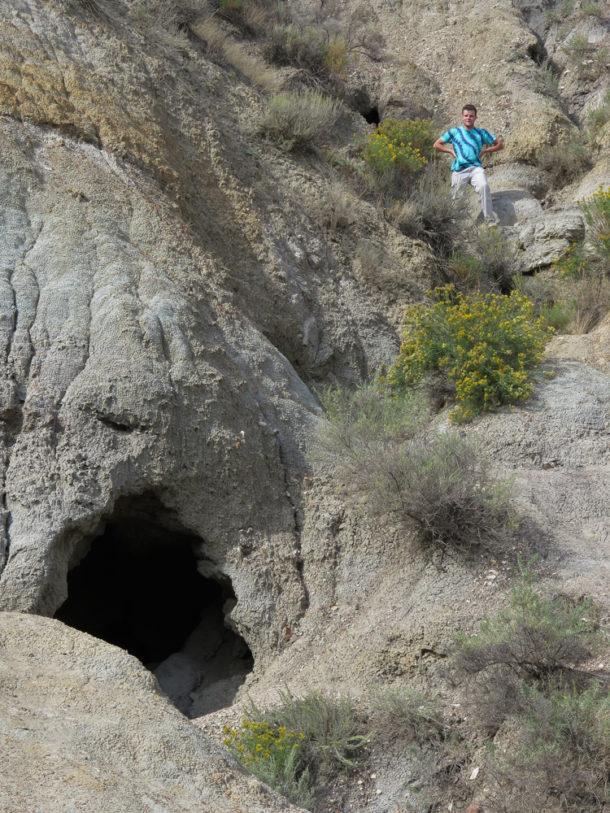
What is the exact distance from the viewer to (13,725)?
3979 mm

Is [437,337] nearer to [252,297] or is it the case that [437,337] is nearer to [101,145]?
[252,297]

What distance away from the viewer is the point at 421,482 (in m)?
6.27

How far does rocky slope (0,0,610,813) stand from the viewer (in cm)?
571

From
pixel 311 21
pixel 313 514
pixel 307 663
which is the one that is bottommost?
pixel 307 663

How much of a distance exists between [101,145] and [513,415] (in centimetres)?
420

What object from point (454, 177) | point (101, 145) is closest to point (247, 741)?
point (101, 145)

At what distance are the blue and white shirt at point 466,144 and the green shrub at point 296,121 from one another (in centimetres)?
165

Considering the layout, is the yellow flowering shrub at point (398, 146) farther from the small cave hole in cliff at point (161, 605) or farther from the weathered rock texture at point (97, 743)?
the weathered rock texture at point (97, 743)

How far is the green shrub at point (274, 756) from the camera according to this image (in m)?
4.90

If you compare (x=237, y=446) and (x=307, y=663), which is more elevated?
(x=237, y=446)

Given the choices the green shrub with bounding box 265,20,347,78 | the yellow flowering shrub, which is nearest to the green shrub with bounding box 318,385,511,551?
the yellow flowering shrub

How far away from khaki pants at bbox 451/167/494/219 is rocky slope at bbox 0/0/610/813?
1.14m

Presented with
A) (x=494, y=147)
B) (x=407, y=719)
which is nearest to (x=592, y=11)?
(x=494, y=147)

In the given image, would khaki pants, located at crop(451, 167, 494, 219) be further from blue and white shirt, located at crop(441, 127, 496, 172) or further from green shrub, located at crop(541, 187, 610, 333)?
green shrub, located at crop(541, 187, 610, 333)
